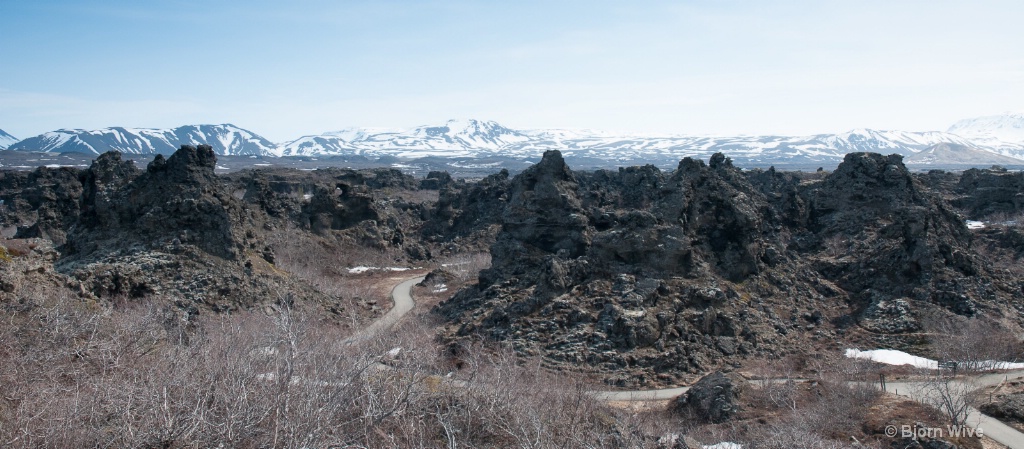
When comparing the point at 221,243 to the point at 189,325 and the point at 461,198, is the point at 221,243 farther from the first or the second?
the point at 461,198

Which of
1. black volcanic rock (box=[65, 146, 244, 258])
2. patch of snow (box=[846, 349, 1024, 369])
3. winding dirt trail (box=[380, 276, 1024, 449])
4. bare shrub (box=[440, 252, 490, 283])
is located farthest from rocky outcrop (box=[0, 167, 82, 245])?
patch of snow (box=[846, 349, 1024, 369])

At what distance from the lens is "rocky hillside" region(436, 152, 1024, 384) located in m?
32.8

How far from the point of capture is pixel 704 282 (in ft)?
121

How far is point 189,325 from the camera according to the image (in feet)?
104

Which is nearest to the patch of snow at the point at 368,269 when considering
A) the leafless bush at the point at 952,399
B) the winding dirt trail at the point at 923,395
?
the winding dirt trail at the point at 923,395

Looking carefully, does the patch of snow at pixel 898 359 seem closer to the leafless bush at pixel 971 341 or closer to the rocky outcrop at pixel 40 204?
the leafless bush at pixel 971 341

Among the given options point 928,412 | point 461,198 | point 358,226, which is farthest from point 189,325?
point 461,198

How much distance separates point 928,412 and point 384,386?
17899 millimetres

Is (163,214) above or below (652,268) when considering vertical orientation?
above

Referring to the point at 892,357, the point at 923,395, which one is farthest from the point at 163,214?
the point at 892,357

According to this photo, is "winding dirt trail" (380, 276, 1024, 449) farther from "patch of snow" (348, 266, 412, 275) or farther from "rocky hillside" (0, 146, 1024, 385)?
"patch of snow" (348, 266, 412, 275)

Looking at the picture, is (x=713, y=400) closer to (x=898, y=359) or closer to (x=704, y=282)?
(x=704, y=282)

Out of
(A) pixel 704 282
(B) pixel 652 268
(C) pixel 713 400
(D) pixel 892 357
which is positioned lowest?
(D) pixel 892 357

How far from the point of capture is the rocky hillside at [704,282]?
108ft
